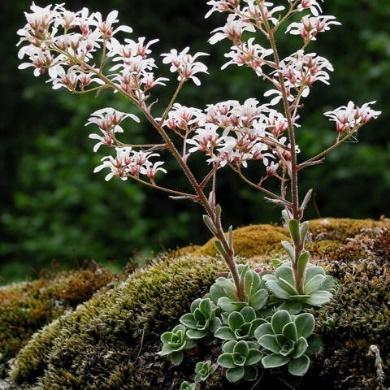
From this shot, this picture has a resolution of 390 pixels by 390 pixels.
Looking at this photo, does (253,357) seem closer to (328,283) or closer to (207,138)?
(328,283)

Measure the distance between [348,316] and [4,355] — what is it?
1.96m

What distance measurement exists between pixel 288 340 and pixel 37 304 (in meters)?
1.91

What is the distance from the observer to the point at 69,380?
11.2 ft

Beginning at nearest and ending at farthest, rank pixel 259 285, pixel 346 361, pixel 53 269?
pixel 346 361 → pixel 259 285 → pixel 53 269

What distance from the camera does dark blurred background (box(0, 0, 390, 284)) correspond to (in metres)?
9.77

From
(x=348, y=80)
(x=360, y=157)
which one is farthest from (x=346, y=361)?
(x=348, y=80)

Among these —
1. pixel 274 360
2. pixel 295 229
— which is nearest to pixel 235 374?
pixel 274 360

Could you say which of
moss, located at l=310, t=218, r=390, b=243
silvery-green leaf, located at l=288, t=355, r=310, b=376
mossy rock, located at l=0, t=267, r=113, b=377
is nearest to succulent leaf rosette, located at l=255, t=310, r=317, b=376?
silvery-green leaf, located at l=288, t=355, r=310, b=376

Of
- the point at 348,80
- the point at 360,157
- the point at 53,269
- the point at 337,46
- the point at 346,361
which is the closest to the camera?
the point at 346,361

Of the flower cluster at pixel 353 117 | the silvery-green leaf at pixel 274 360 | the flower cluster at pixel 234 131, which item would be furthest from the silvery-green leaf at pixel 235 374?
the flower cluster at pixel 353 117

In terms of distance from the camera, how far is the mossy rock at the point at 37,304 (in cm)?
423

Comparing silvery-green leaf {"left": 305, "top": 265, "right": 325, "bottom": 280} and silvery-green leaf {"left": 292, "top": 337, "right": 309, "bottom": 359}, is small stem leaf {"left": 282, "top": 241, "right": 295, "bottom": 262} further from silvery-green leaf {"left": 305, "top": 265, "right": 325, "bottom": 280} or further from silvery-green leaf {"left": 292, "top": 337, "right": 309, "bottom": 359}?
silvery-green leaf {"left": 292, "top": 337, "right": 309, "bottom": 359}

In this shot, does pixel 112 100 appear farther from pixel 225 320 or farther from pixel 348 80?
pixel 225 320

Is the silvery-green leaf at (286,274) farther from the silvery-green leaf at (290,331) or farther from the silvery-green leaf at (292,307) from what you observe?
the silvery-green leaf at (290,331)
